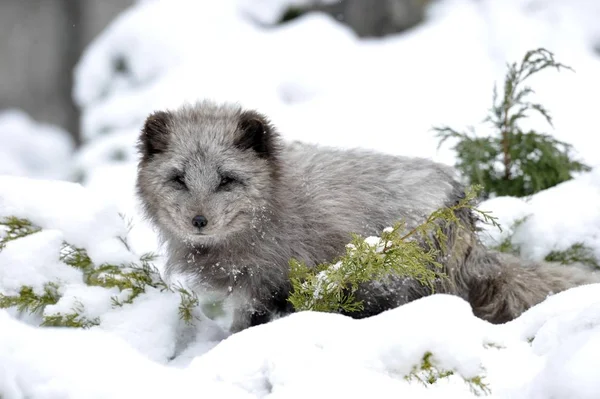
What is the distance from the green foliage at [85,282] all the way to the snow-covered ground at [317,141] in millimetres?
50

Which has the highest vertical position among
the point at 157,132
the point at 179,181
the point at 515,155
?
the point at 157,132

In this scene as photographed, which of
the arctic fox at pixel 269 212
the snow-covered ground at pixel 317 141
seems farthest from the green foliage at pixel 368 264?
the arctic fox at pixel 269 212

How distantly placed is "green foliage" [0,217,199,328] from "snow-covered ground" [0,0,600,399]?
0.05 m

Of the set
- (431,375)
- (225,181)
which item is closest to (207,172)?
(225,181)

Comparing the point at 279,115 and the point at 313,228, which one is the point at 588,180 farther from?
the point at 279,115

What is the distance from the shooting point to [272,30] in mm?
10656

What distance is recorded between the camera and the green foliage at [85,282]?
3.81m

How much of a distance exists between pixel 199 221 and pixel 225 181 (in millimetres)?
303

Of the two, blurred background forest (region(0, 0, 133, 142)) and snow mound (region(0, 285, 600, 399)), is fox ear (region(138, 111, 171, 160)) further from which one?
blurred background forest (region(0, 0, 133, 142))

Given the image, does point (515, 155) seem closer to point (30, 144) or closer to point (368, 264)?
point (368, 264)

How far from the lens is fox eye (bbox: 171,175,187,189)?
13.1ft

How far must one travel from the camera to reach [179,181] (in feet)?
13.2

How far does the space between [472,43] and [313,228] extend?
692 cm

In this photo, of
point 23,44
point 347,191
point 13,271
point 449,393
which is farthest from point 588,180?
point 23,44
